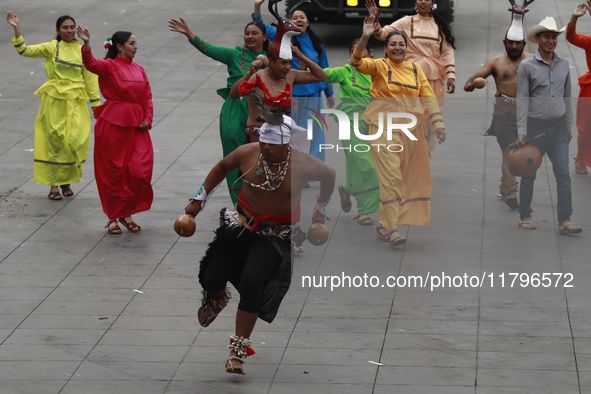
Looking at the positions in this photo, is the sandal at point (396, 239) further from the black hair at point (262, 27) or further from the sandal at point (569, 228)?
the black hair at point (262, 27)

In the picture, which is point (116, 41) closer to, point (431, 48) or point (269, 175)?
point (431, 48)

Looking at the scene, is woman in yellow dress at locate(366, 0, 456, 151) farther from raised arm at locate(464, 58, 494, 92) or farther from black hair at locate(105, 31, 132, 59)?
black hair at locate(105, 31, 132, 59)

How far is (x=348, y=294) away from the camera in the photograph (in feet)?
30.4

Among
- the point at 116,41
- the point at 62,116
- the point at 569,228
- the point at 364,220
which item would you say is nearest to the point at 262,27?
the point at 116,41

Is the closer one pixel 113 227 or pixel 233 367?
pixel 233 367

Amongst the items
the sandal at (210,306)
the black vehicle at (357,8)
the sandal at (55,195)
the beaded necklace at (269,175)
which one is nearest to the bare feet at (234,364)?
the sandal at (210,306)

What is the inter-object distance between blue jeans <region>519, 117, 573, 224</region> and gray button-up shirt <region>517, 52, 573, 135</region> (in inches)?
2.9

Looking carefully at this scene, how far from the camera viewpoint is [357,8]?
20359mm

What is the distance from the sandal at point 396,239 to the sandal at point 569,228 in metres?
1.35

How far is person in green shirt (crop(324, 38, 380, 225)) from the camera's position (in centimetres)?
1090

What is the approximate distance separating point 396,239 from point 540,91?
178 centimetres

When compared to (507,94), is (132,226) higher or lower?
lower

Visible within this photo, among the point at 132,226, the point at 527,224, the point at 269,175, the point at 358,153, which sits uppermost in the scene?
the point at 269,175

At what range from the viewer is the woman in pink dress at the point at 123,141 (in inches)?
433
